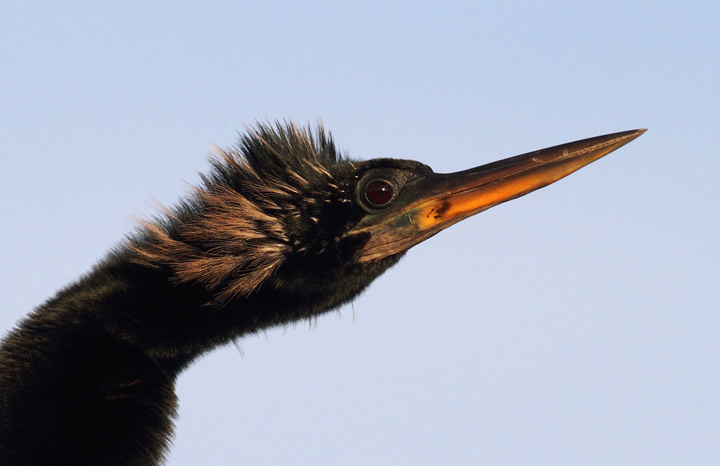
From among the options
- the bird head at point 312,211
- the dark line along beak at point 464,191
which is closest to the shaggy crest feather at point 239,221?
the bird head at point 312,211

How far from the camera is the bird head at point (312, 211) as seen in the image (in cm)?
515

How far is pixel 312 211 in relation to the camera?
5.34 m

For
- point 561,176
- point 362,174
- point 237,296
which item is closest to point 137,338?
point 237,296

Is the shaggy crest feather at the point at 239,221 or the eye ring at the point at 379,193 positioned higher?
the eye ring at the point at 379,193

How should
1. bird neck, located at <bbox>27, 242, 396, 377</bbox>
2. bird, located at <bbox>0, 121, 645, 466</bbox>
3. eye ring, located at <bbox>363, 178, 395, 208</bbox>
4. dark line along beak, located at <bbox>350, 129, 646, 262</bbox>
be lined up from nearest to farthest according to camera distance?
1. bird, located at <bbox>0, 121, 645, 466</bbox>
2. bird neck, located at <bbox>27, 242, 396, 377</bbox>
3. dark line along beak, located at <bbox>350, 129, 646, 262</bbox>
4. eye ring, located at <bbox>363, 178, 395, 208</bbox>

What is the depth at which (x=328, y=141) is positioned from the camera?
5785 millimetres

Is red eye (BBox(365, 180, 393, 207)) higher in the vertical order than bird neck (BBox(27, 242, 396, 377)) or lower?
higher

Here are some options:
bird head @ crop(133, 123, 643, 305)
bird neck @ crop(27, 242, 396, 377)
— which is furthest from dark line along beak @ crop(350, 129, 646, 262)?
bird neck @ crop(27, 242, 396, 377)

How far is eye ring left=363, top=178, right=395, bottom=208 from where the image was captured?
216 inches

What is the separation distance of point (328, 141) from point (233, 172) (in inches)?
27.7

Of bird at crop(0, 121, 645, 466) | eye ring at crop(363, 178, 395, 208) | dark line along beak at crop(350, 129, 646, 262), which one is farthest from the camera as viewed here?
eye ring at crop(363, 178, 395, 208)

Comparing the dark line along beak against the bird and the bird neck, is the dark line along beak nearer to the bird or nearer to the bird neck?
the bird

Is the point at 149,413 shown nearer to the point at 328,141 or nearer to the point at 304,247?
the point at 304,247

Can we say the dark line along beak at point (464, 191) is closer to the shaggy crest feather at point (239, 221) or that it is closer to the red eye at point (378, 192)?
the red eye at point (378, 192)
